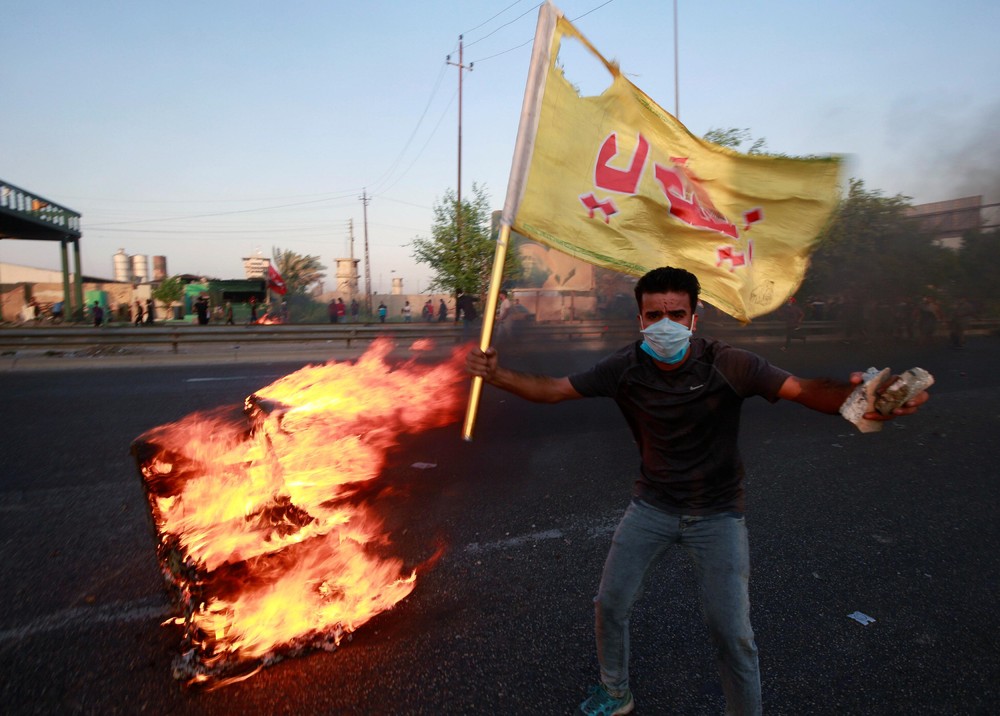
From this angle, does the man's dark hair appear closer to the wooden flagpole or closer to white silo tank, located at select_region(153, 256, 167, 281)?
the wooden flagpole

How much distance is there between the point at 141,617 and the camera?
3197 millimetres

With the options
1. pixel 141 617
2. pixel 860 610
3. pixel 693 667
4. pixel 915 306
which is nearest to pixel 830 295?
pixel 915 306

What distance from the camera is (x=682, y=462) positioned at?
2463 mm

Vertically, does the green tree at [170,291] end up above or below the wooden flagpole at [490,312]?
above

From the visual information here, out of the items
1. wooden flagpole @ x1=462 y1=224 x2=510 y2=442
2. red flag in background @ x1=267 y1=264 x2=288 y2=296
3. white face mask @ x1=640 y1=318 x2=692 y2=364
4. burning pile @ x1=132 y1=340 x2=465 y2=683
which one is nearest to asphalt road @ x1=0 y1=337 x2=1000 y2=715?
burning pile @ x1=132 y1=340 x2=465 y2=683

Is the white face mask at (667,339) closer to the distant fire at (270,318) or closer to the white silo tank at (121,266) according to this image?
the distant fire at (270,318)

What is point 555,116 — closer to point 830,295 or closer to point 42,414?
point 42,414

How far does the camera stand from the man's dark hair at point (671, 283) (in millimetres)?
2457

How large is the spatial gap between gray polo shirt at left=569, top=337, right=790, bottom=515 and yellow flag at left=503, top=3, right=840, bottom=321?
69cm

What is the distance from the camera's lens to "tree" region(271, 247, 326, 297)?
63000mm

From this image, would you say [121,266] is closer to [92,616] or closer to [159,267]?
Result: [159,267]

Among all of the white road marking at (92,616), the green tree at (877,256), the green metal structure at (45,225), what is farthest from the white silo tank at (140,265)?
the white road marking at (92,616)

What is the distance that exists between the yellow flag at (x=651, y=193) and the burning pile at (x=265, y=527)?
5.05 ft

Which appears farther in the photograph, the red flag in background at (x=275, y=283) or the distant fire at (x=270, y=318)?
the distant fire at (x=270, y=318)
